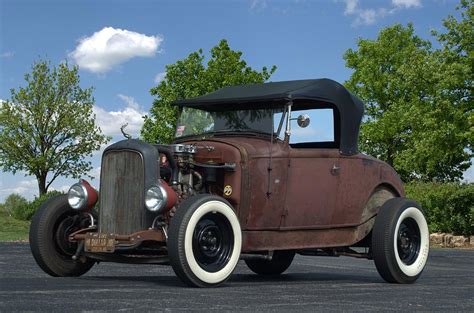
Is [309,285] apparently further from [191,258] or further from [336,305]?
[336,305]

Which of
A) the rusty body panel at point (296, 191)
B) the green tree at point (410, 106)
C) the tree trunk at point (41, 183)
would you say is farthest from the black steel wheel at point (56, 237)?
the tree trunk at point (41, 183)

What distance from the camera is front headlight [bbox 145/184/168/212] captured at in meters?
6.86

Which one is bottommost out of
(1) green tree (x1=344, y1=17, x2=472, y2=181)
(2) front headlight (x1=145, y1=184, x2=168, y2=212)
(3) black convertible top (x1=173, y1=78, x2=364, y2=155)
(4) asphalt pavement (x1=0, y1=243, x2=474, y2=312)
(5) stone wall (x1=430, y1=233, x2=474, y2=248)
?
(4) asphalt pavement (x1=0, y1=243, x2=474, y2=312)

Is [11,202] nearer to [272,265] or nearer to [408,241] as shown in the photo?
[272,265]

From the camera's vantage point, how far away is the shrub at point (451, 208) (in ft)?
78.4

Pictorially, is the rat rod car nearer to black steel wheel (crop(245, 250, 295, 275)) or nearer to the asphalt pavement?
the asphalt pavement

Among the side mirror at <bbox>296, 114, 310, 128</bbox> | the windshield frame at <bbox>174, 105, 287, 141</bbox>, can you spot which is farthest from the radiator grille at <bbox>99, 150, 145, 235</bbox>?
the side mirror at <bbox>296, 114, 310, 128</bbox>

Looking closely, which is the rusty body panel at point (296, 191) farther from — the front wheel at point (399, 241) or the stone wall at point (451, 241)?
the stone wall at point (451, 241)

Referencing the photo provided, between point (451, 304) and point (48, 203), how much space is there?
431cm

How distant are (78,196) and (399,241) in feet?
12.8

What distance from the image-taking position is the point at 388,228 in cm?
839

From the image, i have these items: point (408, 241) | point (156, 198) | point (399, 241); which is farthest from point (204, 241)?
point (408, 241)

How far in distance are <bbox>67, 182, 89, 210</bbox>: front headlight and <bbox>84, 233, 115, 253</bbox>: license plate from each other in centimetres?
47

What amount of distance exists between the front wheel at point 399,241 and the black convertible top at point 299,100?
0.89m
